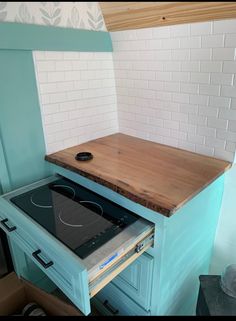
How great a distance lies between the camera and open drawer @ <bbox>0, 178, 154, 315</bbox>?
635mm

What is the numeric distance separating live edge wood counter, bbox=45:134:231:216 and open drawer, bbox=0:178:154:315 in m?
0.12

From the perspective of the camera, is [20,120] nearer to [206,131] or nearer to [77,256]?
[77,256]

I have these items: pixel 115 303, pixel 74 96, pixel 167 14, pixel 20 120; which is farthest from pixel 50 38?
pixel 115 303

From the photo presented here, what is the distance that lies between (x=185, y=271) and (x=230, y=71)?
867 millimetres

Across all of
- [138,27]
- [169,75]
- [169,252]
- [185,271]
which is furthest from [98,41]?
[185,271]

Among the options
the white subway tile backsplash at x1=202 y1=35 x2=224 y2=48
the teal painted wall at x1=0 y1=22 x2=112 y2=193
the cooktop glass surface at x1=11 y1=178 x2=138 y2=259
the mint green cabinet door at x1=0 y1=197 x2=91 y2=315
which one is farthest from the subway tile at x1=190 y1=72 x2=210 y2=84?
the mint green cabinet door at x1=0 y1=197 x2=91 y2=315

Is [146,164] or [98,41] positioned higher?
[98,41]

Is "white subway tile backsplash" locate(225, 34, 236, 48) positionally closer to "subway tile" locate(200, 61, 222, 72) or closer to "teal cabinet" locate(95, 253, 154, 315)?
Result: "subway tile" locate(200, 61, 222, 72)

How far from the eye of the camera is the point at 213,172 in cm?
98

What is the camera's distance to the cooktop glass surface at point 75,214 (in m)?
0.75

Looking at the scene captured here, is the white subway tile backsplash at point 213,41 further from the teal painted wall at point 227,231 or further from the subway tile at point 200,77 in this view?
the teal painted wall at point 227,231

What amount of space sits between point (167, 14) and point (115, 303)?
1217mm

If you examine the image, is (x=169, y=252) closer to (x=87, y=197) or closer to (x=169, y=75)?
(x=87, y=197)

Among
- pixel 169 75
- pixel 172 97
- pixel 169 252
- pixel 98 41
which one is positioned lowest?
pixel 169 252
